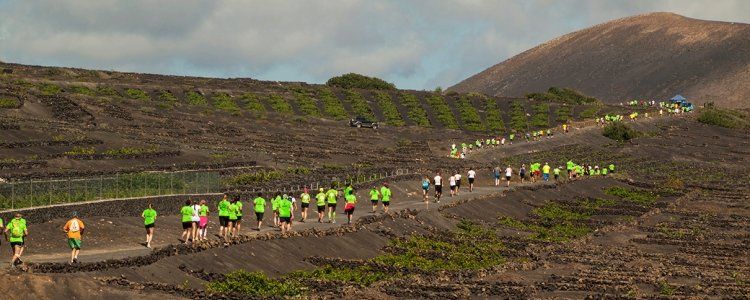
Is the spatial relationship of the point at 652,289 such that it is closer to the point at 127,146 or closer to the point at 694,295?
the point at 694,295

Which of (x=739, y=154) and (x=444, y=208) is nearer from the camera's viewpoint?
(x=444, y=208)

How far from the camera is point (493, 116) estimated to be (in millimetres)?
165625

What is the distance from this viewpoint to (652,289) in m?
46.5

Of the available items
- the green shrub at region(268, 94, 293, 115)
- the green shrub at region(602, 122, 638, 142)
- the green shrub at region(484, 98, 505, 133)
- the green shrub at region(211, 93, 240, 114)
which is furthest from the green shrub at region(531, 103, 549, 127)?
the green shrub at region(211, 93, 240, 114)

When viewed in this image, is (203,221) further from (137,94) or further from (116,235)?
(137,94)

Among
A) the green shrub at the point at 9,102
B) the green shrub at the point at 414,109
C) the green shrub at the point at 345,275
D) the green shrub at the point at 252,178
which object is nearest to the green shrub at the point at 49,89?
the green shrub at the point at 9,102

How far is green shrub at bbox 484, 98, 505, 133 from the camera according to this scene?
15634 centimetres

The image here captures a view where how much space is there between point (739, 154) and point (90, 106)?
68648 mm

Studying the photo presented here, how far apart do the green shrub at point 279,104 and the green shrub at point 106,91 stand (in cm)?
1950

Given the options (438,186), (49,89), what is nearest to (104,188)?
(438,186)

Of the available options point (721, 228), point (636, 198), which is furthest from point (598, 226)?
point (636, 198)

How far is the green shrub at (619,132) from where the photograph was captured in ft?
472

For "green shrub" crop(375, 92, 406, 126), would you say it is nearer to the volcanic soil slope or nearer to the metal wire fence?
the volcanic soil slope

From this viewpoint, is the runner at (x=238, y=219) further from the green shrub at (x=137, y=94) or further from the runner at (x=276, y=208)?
the green shrub at (x=137, y=94)
